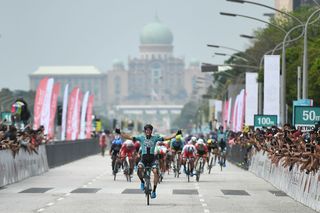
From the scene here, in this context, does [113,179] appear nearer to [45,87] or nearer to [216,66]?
[45,87]

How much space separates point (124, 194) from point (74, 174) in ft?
48.7

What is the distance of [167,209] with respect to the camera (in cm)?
3067

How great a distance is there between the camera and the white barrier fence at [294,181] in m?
31.5

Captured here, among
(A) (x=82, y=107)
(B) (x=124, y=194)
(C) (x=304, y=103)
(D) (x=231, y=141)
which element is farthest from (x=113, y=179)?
(A) (x=82, y=107)

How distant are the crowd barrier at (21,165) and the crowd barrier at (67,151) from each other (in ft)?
15.2

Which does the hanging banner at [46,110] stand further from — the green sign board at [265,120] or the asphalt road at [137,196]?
the asphalt road at [137,196]

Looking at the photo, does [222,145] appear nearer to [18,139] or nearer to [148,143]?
[18,139]

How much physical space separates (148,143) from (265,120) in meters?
23.9

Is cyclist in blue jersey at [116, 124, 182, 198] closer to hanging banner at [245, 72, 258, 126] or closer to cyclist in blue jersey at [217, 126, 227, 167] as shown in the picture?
cyclist in blue jersey at [217, 126, 227, 167]

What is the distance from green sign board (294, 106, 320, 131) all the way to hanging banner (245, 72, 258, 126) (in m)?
20.6

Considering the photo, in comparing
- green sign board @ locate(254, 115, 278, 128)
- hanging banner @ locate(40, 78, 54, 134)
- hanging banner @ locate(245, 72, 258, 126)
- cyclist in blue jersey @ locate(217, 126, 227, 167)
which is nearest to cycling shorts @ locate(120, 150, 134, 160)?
green sign board @ locate(254, 115, 278, 128)

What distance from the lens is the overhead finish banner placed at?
184ft

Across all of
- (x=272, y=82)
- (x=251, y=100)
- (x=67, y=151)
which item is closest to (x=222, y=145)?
(x=251, y=100)

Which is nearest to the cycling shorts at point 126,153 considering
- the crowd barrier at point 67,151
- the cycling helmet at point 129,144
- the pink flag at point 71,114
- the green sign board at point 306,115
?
the cycling helmet at point 129,144
